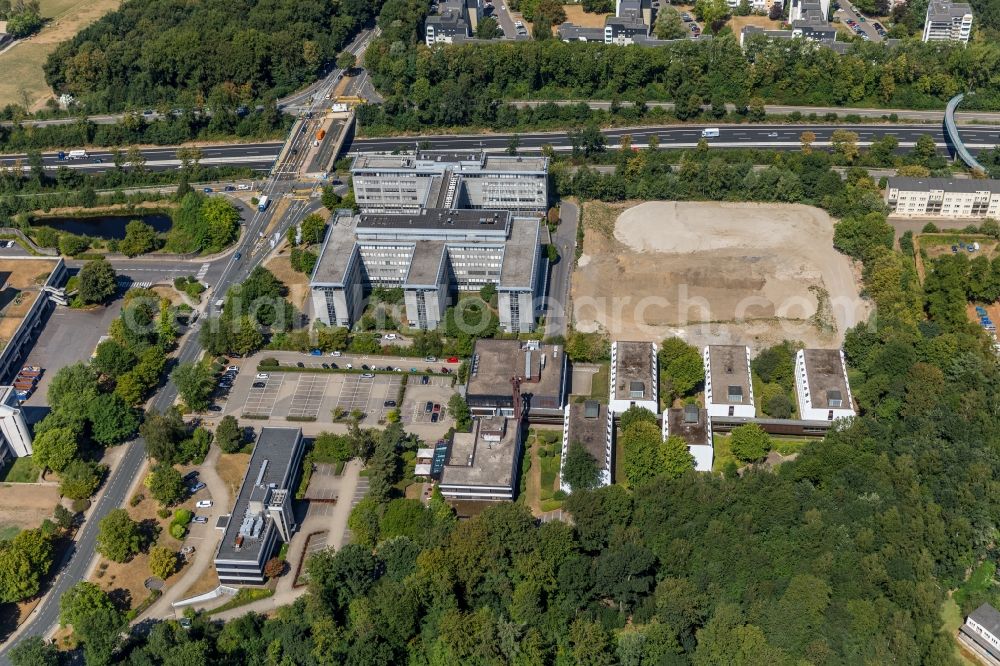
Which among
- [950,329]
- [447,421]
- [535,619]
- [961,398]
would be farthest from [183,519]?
[950,329]

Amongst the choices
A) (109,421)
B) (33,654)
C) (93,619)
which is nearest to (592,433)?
(93,619)

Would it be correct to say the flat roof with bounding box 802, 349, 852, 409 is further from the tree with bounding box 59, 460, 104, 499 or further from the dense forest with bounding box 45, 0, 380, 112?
the dense forest with bounding box 45, 0, 380, 112

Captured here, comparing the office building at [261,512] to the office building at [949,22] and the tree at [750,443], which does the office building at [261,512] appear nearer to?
the tree at [750,443]

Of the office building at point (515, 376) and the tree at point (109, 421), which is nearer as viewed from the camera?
the tree at point (109, 421)

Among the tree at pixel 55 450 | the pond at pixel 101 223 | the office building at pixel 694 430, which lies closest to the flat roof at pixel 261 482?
the tree at pixel 55 450

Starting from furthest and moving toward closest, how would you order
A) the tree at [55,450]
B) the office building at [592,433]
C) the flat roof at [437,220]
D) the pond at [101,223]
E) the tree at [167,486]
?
1. the pond at [101,223]
2. the flat roof at [437,220]
3. the tree at [55,450]
4. the tree at [167,486]
5. the office building at [592,433]

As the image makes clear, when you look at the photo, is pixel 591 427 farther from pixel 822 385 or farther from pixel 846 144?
pixel 846 144
